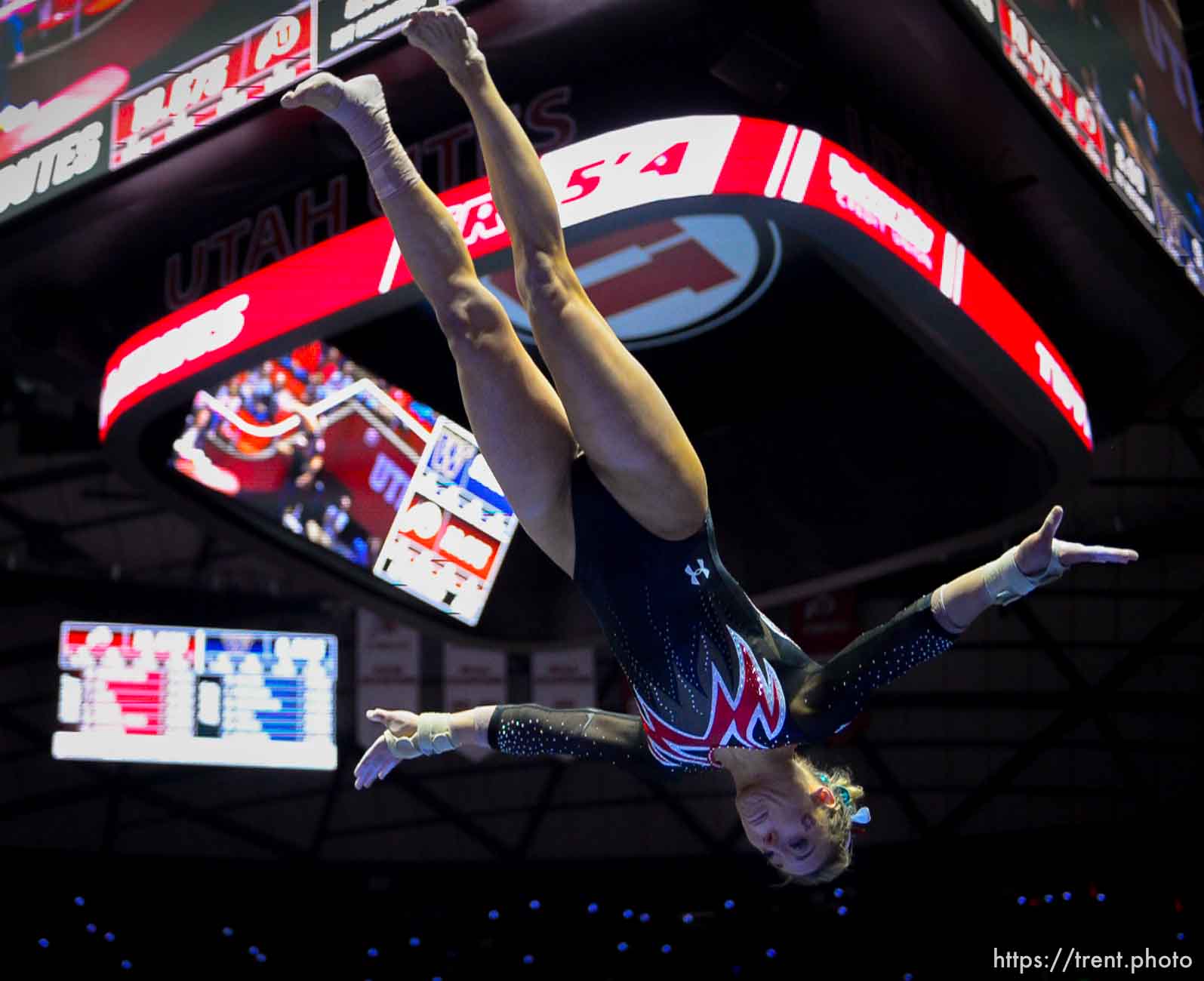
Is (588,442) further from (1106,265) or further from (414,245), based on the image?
(1106,265)

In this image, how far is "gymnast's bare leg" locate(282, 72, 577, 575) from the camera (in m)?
3.57

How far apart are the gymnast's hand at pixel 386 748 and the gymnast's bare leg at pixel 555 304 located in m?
1.13

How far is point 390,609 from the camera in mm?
7707

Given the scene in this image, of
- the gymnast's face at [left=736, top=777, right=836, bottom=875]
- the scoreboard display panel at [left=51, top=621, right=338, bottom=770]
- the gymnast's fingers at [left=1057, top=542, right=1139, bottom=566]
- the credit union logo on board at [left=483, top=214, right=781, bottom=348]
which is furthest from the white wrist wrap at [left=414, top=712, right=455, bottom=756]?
the scoreboard display panel at [left=51, top=621, right=338, bottom=770]

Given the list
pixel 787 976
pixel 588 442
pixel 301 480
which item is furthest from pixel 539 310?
pixel 787 976

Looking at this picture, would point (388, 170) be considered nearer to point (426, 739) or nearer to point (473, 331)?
point (473, 331)

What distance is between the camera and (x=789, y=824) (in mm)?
4098

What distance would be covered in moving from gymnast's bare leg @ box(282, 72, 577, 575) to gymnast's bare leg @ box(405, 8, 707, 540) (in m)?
0.13

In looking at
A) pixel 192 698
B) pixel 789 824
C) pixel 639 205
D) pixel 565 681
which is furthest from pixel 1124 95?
pixel 192 698

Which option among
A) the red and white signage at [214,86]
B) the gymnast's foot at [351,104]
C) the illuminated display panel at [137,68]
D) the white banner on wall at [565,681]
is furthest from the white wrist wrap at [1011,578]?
the white banner on wall at [565,681]

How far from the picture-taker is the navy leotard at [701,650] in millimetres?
3891

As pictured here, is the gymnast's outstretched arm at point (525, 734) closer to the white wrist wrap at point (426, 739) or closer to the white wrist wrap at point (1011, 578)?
the white wrist wrap at point (426, 739)

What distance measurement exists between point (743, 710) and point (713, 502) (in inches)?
147

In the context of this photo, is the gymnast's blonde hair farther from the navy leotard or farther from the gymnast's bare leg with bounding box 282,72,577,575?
the gymnast's bare leg with bounding box 282,72,577,575
